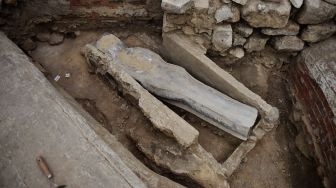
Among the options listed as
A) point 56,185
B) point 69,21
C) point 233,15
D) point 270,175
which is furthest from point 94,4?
point 270,175

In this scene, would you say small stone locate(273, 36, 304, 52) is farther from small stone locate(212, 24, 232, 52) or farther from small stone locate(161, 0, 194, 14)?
small stone locate(161, 0, 194, 14)

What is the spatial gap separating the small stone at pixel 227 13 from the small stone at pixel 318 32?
0.85 meters

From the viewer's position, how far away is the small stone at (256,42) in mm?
4023

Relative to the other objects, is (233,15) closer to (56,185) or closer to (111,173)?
(111,173)

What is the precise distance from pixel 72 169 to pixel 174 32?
1.98 m

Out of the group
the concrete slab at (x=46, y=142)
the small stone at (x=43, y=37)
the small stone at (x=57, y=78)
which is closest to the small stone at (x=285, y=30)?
the concrete slab at (x=46, y=142)

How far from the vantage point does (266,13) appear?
3.70 metres

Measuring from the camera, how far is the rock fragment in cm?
367

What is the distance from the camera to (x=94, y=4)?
13.1ft

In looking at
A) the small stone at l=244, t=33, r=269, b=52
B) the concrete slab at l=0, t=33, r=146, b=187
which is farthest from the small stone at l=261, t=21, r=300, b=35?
the concrete slab at l=0, t=33, r=146, b=187

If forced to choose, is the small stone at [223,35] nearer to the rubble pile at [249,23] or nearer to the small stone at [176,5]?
A: the rubble pile at [249,23]

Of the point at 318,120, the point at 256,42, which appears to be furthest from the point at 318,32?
the point at 318,120

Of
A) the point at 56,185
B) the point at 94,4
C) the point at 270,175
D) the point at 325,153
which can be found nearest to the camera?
the point at 56,185

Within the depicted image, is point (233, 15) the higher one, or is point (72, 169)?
point (233, 15)
